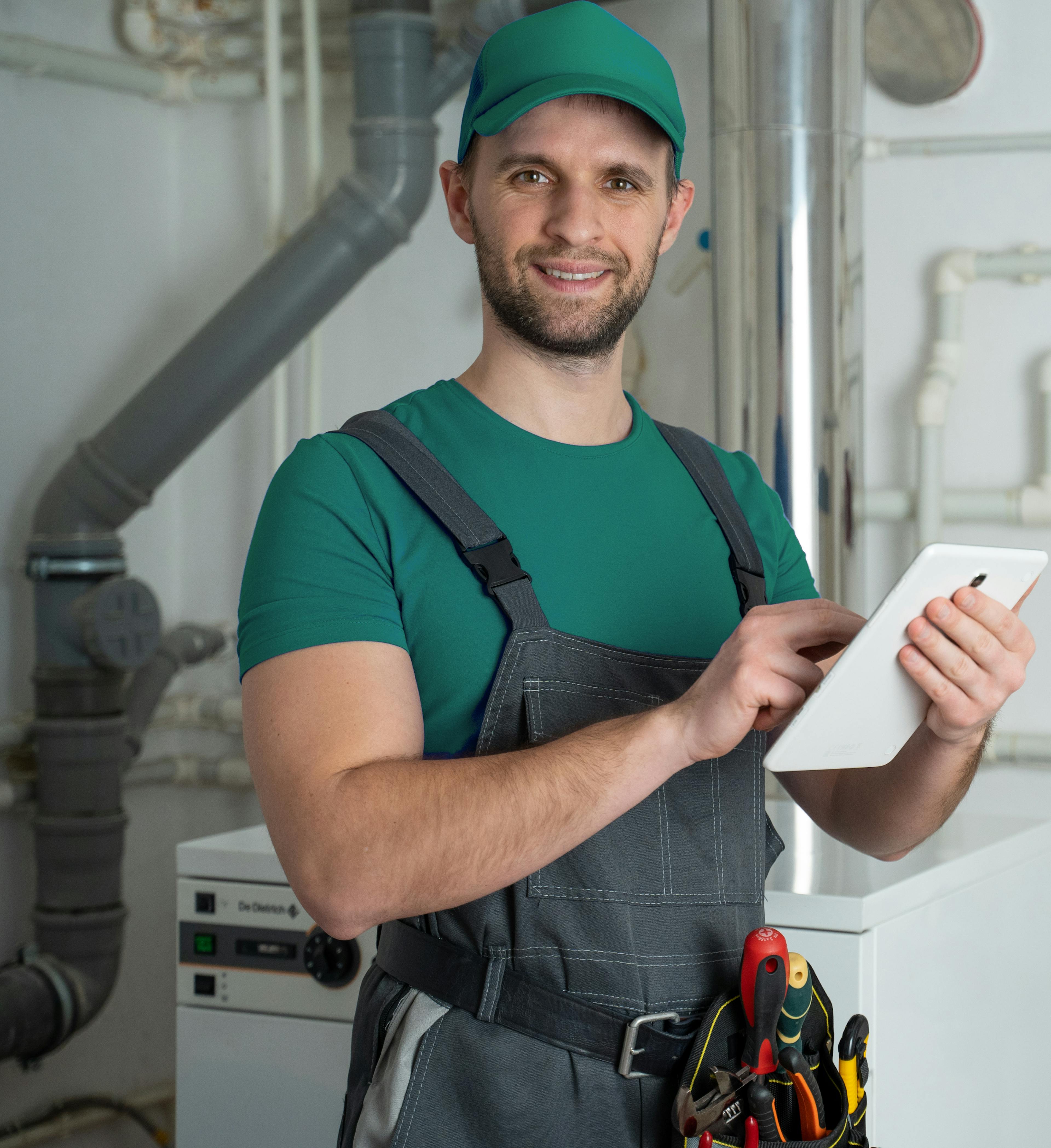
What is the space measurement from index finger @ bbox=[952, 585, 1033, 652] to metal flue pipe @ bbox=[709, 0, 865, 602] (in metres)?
1.04

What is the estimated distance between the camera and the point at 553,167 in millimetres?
1010

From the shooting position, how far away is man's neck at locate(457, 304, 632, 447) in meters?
1.03

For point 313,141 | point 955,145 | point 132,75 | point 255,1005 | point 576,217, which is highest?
point 132,75

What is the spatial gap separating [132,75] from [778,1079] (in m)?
2.35

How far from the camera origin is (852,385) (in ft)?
6.16

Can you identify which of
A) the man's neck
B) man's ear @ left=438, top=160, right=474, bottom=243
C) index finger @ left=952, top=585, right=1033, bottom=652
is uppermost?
man's ear @ left=438, top=160, right=474, bottom=243

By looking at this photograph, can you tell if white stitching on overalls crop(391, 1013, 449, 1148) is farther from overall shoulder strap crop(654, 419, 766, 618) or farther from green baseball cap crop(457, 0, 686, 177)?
green baseball cap crop(457, 0, 686, 177)

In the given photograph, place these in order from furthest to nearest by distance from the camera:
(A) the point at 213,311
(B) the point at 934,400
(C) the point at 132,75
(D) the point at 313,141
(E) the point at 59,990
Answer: (A) the point at 213,311
(C) the point at 132,75
(D) the point at 313,141
(E) the point at 59,990
(B) the point at 934,400

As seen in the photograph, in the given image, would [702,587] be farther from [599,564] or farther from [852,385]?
[852,385]

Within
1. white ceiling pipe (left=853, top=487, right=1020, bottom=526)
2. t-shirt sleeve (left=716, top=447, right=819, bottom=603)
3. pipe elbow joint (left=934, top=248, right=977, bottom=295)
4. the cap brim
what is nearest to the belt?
t-shirt sleeve (left=716, top=447, right=819, bottom=603)

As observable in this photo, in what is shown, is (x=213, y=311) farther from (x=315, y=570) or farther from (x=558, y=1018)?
(x=558, y=1018)

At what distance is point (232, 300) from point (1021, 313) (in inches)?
52.3

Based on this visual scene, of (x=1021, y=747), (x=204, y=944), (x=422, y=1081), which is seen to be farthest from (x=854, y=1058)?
(x=1021, y=747)

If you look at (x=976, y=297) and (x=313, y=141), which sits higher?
(x=313, y=141)
